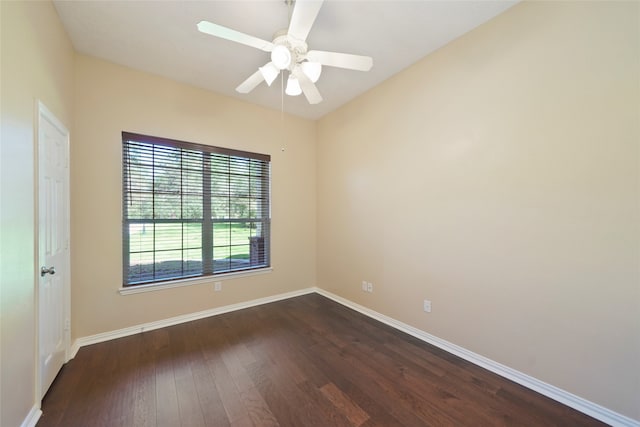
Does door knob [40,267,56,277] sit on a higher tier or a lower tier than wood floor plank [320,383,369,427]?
higher

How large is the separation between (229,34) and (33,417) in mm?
2727

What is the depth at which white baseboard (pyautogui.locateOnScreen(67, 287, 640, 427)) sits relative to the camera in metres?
1.62

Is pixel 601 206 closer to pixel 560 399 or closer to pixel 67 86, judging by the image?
pixel 560 399

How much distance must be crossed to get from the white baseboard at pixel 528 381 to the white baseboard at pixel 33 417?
3012 mm

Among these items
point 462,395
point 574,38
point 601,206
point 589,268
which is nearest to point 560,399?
point 462,395

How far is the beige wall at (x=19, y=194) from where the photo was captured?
129 centimetres

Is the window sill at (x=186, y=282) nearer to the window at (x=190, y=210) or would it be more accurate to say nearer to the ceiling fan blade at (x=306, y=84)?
the window at (x=190, y=210)

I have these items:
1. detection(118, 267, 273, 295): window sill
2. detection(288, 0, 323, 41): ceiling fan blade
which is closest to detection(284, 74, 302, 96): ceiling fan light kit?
detection(288, 0, 323, 41): ceiling fan blade

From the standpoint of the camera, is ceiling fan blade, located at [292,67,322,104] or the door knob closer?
the door knob

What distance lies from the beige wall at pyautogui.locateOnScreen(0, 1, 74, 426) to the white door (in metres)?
0.13

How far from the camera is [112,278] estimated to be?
2.67m

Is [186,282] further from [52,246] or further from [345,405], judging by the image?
[345,405]

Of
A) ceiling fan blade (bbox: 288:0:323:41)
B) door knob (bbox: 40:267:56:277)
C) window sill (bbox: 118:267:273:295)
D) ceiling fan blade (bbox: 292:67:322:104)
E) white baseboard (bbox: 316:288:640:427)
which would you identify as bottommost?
white baseboard (bbox: 316:288:640:427)

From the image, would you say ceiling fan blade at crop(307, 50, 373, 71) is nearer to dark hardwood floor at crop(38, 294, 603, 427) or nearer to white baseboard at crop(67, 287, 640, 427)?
dark hardwood floor at crop(38, 294, 603, 427)
